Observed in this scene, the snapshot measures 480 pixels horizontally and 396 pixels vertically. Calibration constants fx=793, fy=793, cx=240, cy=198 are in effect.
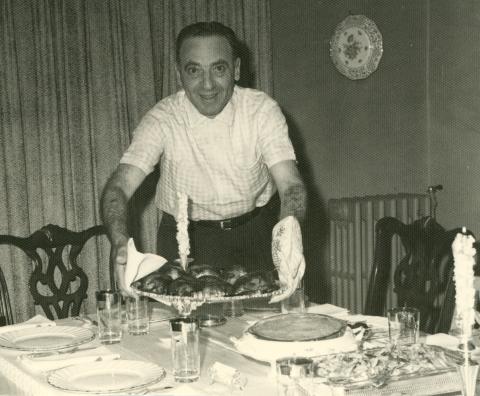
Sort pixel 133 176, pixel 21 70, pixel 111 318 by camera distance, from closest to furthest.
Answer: pixel 111 318
pixel 133 176
pixel 21 70

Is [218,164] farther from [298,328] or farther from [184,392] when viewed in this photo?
[184,392]

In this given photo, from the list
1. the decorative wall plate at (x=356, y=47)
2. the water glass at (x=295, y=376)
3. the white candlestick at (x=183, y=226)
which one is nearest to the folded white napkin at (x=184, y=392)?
the water glass at (x=295, y=376)

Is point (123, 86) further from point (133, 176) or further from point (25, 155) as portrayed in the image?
point (133, 176)

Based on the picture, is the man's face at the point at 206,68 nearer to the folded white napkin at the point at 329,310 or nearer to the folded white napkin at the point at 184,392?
the folded white napkin at the point at 329,310

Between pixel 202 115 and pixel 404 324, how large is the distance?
1296 millimetres

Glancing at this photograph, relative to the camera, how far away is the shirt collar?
Result: 9.38 ft

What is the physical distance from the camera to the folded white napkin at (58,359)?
1778 mm

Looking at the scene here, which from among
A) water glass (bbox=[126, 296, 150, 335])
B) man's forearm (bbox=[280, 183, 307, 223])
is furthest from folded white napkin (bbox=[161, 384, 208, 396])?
man's forearm (bbox=[280, 183, 307, 223])

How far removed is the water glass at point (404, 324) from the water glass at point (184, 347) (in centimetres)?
47

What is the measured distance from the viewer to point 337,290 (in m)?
4.44

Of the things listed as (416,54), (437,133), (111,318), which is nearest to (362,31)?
(416,54)

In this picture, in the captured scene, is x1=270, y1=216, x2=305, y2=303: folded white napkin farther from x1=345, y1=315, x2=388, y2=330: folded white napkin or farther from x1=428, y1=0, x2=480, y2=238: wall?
x1=428, y1=0, x2=480, y2=238: wall

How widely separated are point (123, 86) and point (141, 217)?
622mm

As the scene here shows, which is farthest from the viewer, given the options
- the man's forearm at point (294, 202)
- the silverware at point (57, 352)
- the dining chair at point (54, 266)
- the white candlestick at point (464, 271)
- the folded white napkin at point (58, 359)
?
the dining chair at point (54, 266)
